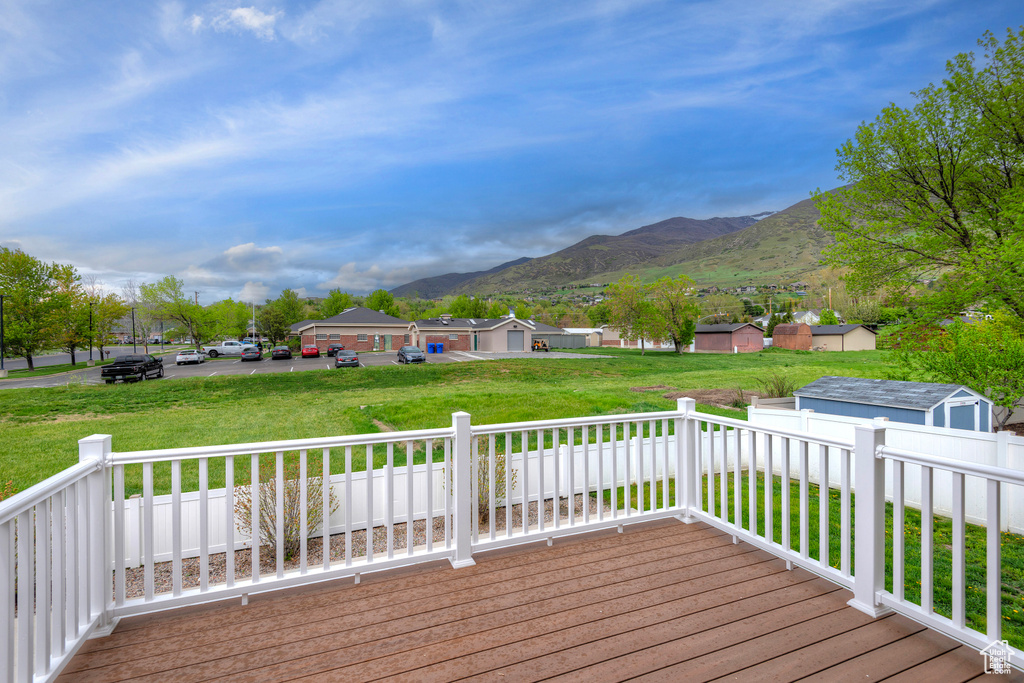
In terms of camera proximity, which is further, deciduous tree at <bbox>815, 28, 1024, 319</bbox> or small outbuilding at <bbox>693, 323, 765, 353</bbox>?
small outbuilding at <bbox>693, 323, 765, 353</bbox>

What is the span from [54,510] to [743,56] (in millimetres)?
17621

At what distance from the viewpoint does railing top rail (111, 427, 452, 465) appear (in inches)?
85.4

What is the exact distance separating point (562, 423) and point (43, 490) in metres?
2.44

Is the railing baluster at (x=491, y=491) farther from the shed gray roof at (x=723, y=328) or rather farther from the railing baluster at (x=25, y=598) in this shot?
the shed gray roof at (x=723, y=328)

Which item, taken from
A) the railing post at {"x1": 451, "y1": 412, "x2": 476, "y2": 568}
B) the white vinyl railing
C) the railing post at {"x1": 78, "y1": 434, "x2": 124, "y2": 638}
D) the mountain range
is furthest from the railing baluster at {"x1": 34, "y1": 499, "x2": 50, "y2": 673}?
the mountain range

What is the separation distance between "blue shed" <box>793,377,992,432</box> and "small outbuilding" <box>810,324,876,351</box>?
3658cm

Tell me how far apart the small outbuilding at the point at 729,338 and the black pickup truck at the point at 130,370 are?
112ft

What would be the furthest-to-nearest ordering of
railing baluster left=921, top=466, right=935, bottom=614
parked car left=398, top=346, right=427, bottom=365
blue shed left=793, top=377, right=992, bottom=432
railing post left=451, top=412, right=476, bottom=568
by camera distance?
parked car left=398, top=346, right=427, bottom=365 < blue shed left=793, top=377, right=992, bottom=432 < railing post left=451, top=412, right=476, bottom=568 < railing baluster left=921, top=466, right=935, bottom=614

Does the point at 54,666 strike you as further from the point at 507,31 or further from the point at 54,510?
the point at 507,31

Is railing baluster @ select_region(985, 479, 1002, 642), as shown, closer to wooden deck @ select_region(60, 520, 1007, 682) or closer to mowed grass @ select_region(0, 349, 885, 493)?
wooden deck @ select_region(60, 520, 1007, 682)

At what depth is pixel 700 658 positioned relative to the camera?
1.87 meters

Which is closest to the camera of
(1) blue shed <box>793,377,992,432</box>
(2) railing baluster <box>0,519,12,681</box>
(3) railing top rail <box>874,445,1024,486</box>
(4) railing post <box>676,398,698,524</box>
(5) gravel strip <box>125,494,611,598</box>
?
(2) railing baluster <box>0,519,12,681</box>

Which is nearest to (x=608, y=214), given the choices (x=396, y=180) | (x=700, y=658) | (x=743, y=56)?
(x=396, y=180)

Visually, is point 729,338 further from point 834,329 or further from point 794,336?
point 834,329
